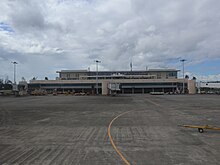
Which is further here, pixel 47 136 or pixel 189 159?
pixel 47 136

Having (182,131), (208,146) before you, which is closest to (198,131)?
(182,131)

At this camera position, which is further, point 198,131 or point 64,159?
point 198,131

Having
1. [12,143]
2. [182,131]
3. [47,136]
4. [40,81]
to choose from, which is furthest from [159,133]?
[40,81]

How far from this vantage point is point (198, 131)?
1337 cm

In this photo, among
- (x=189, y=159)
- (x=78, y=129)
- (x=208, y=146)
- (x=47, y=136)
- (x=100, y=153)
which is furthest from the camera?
(x=78, y=129)

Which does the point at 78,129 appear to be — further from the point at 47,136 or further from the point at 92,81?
the point at 92,81

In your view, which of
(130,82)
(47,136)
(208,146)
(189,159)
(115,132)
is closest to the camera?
(189,159)

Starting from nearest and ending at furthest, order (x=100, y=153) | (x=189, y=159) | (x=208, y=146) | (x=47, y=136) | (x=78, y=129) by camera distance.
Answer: (x=189, y=159)
(x=100, y=153)
(x=208, y=146)
(x=47, y=136)
(x=78, y=129)

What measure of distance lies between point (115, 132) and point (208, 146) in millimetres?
5330

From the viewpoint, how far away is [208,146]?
33.1ft

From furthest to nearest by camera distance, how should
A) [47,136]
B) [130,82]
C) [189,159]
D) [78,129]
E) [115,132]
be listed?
[130,82] → [78,129] → [115,132] → [47,136] → [189,159]

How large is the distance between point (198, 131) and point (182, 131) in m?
0.97

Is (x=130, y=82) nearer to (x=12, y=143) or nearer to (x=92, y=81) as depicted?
(x=92, y=81)

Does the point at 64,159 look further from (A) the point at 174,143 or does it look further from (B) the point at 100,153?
(A) the point at 174,143
